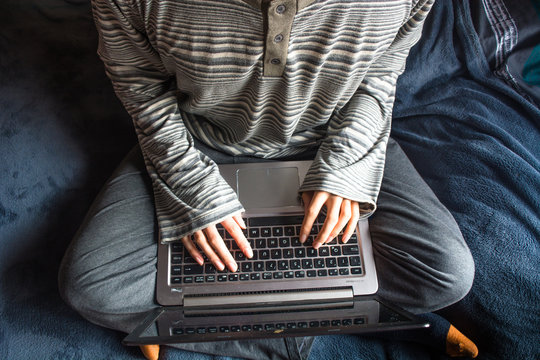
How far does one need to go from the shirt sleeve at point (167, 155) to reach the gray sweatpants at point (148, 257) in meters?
0.07

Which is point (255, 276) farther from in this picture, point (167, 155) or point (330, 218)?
point (167, 155)

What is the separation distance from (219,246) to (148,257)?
16 cm

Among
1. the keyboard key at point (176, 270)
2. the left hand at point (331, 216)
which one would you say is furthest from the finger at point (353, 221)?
the keyboard key at point (176, 270)

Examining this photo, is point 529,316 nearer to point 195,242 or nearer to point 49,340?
point 195,242

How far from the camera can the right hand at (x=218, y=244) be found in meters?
0.69

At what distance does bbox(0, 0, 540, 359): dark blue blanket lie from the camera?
33.4 inches

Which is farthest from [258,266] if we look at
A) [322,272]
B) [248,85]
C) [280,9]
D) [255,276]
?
[280,9]

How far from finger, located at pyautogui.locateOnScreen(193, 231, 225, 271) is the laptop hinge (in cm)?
6

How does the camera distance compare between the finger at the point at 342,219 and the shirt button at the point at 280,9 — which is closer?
the shirt button at the point at 280,9

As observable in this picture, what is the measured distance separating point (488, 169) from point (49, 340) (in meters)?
1.09

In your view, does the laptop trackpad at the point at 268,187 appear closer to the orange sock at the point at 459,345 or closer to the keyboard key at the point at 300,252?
the keyboard key at the point at 300,252

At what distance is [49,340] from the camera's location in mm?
875

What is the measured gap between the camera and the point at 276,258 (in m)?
0.74

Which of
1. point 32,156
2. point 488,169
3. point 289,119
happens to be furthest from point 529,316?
point 32,156
